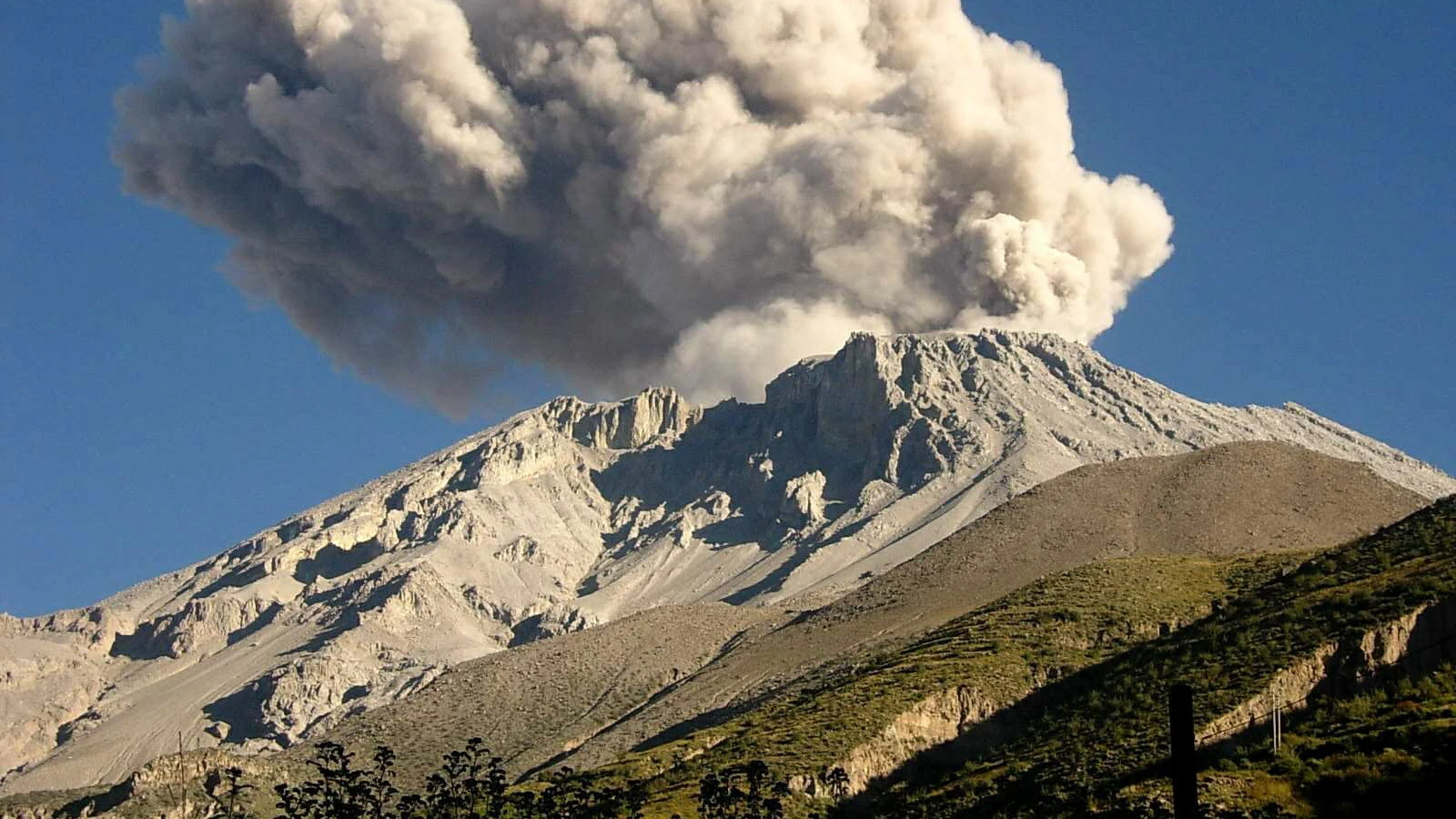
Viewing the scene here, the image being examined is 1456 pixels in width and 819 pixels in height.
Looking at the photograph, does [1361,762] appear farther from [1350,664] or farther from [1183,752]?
[1183,752]

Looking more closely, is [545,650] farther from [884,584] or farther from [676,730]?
[676,730]

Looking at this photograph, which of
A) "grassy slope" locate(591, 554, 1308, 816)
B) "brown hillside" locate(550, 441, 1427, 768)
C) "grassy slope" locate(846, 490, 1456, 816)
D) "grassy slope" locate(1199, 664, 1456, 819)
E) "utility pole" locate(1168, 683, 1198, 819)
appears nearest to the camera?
"utility pole" locate(1168, 683, 1198, 819)

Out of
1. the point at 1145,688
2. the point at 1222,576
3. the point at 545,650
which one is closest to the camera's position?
the point at 1145,688

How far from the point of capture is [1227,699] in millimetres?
53188

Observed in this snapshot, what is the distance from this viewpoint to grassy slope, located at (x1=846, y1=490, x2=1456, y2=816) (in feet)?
163

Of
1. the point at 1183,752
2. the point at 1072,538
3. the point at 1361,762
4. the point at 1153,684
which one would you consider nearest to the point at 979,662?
the point at 1153,684

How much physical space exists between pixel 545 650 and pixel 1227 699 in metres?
114

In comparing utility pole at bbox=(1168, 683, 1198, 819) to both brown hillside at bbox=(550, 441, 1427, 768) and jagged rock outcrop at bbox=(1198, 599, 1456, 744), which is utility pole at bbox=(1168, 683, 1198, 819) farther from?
brown hillside at bbox=(550, 441, 1427, 768)

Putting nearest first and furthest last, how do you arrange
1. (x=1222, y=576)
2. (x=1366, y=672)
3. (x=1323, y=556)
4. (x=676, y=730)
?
(x=1366, y=672)
(x=1323, y=556)
(x=1222, y=576)
(x=676, y=730)

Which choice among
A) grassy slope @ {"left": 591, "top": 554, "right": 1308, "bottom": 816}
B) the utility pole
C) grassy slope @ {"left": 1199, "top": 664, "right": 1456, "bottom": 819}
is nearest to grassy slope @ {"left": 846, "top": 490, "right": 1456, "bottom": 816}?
grassy slope @ {"left": 591, "top": 554, "right": 1308, "bottom": 816}

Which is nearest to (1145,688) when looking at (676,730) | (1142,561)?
(1142,561)

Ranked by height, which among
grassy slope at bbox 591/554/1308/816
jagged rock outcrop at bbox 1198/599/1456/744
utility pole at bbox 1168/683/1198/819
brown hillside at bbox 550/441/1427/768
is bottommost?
utility pole at bbox 1168/683/1198/819

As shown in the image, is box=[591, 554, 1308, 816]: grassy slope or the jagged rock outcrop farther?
box=[591, 554, 1308, 816]: grassy slope

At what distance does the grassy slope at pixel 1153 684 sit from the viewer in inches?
1959
